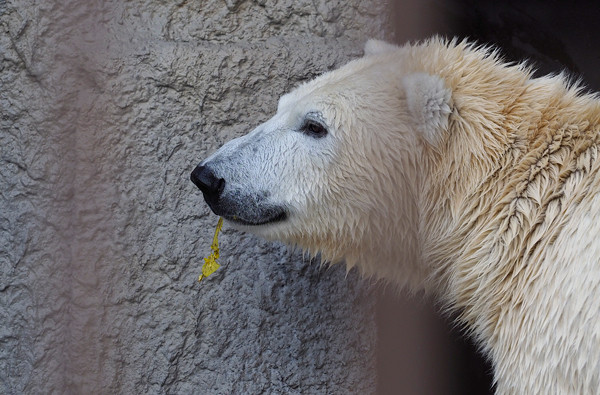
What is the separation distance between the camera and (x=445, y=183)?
1880 mm

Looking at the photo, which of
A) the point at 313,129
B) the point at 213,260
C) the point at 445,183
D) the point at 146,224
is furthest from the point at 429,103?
the point at 146,224

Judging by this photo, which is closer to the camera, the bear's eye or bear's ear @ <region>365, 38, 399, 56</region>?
the bear's eye

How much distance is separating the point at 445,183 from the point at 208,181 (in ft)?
2.07

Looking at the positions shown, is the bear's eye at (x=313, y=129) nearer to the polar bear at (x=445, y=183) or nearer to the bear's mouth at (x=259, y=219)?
the polar bear at (x=445, y=183)

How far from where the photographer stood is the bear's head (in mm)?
1915

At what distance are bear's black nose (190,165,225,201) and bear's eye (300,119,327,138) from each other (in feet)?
0.90

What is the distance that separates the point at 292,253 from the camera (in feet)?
7.35

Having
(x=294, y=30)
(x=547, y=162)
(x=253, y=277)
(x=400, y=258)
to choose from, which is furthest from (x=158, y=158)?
(x=547, y=162)

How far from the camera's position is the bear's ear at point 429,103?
1.85 metres

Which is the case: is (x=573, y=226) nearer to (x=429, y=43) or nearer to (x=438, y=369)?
(x=429, y=43)

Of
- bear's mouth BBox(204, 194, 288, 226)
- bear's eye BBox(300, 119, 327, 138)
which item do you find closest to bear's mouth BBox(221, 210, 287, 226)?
bear's mouth BBox(204, 194, 288, 226)

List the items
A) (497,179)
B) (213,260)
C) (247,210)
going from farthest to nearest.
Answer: (213,260)
(247,210)
(497,179)

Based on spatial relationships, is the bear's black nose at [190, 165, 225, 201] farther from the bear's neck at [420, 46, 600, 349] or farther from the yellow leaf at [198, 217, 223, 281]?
Result: the bear's neck at [420, 46, 600, 349]

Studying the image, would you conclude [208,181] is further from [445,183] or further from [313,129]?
[445,183]
